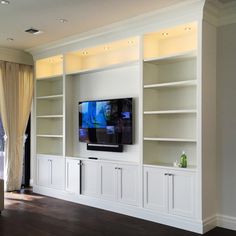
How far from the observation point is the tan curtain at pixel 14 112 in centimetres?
625

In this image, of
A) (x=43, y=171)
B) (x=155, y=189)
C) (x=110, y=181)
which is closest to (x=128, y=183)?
(x=110, y=181)

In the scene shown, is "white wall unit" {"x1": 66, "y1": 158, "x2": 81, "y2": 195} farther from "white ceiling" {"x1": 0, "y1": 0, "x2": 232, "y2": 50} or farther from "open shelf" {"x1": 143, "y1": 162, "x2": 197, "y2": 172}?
"white ceiling" {"x1": 0, "y1": 0, "x2": 232, "y2": 50}

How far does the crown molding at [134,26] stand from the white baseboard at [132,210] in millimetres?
2547

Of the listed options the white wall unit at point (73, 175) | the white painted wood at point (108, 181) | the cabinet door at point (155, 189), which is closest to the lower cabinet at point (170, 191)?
the cabinet door at point (155, 189)

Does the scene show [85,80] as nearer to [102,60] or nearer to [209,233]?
[102,60]

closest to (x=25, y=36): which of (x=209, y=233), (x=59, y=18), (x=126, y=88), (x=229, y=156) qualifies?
(x=59, y=18)

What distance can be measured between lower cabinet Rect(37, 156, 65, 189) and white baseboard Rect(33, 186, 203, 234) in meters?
0.12

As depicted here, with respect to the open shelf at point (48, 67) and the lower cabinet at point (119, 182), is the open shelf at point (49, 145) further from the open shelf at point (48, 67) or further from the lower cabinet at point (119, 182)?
the lower cabinet at point (119, 182)

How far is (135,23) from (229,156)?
226cm

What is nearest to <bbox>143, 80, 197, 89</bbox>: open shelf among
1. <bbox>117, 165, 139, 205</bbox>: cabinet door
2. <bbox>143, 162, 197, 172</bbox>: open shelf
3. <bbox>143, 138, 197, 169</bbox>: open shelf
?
<bbox>143, 138, 197, 169</bbox>: open shelf

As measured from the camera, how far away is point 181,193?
4176 mm

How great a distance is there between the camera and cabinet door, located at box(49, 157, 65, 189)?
19.2 ft

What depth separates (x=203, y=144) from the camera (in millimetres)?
4000

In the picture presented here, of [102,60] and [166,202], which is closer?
[166,202]
